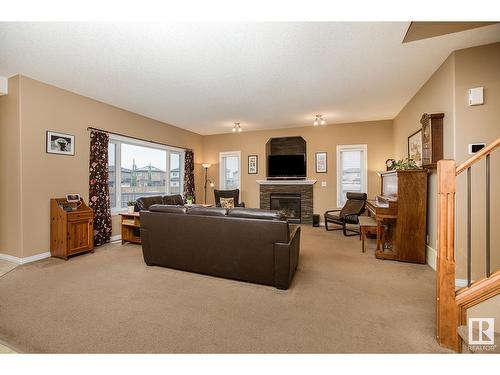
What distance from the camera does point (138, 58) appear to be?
279cm

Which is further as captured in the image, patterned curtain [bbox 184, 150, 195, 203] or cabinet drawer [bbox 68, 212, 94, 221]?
patterned curtain [bbox 184, 150, 195, 203]

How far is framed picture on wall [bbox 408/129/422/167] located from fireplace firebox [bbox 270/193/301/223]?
2901mm

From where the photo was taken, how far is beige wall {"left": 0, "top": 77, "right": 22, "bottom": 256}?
3274 mm

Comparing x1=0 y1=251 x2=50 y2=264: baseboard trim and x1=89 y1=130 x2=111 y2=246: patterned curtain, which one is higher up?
x1=89 y1=130 x2=111 y2=246: patterned curtain

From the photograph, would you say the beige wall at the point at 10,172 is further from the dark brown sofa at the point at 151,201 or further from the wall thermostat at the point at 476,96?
the wall thermostat at the point at 476,96

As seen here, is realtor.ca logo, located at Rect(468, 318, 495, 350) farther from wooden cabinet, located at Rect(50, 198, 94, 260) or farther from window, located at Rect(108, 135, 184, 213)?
window, located at Rect(108, 135, 184, 213)

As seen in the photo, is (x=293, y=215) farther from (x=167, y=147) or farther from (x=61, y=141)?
(x=61, y=141)

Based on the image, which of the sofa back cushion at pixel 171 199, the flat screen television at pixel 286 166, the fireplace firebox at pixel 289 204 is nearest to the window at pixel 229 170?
the flat screen television at pixel 286 166

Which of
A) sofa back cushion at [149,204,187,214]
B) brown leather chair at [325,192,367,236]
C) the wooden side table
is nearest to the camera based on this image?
sofa back cushion at [149,204,187,214]

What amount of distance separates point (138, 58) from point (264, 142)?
4.46 meters

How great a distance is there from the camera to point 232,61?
9.39 feet

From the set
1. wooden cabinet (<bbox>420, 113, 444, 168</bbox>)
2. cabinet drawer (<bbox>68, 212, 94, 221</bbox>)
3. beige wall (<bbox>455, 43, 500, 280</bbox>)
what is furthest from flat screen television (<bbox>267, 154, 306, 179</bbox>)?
cabinet drawer (<bbox>68, 212, 94, 221</bbox>)
